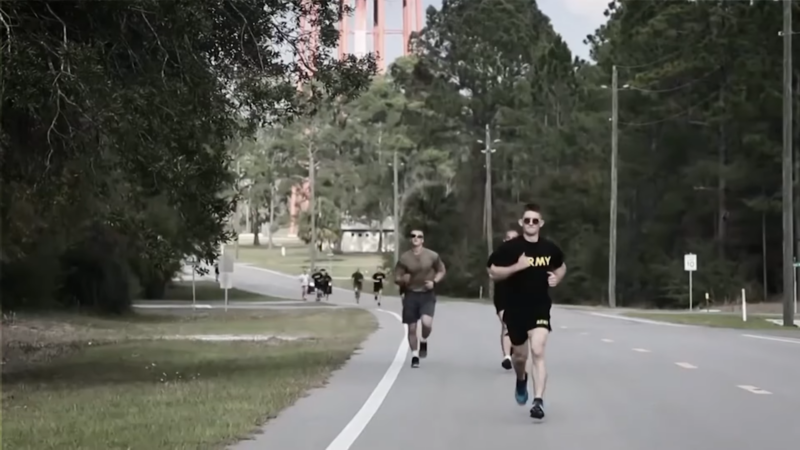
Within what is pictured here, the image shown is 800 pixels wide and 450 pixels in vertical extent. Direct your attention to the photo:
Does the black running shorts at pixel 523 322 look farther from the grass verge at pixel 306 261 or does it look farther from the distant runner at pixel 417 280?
the grass verge at pixel 306 261

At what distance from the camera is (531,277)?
11805mm

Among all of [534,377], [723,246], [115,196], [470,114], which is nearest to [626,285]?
[723,246]

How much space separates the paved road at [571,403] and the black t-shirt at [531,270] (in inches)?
44.6

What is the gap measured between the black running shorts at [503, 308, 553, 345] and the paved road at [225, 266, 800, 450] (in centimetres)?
77

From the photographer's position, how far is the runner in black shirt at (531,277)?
11750mm

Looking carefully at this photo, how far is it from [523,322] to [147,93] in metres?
5.59

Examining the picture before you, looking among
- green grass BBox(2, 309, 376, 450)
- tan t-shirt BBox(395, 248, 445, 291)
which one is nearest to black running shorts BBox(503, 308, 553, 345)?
green grass BBox(2, 309, 376, 450)

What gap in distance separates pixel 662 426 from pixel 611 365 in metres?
6.91

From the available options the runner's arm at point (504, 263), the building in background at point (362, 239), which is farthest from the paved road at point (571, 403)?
the building in background at point (362, 239)

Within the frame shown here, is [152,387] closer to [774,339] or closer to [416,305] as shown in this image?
[416,305]

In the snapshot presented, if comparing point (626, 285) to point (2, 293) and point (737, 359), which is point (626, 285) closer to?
point (2, 293)

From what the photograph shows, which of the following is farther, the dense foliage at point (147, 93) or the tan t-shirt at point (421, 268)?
the tan t-shirt at point (421, 268)

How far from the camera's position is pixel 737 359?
61.9 feet

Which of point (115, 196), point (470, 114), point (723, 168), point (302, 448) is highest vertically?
point (470, 114)
